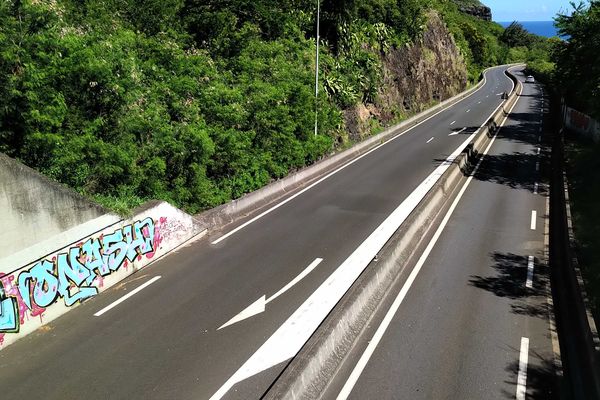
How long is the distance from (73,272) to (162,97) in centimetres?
925

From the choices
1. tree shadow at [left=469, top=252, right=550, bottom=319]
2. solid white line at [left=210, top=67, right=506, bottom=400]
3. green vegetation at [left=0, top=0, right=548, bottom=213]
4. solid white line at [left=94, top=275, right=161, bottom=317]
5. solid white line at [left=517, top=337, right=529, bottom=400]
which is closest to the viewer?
solid white line at [left=517, top=337, right=529, bottom=400]

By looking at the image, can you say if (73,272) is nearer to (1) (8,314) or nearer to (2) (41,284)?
(2) (41,284)

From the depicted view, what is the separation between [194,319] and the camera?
12.1m

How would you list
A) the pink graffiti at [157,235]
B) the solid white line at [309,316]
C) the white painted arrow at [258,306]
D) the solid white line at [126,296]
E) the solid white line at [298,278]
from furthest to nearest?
the pink graffiti at [157,235]
the solid white line at [298,278]
the solid white line at [126,296]
the white painted arrow at [258,306]
the solid white line at [309,316]

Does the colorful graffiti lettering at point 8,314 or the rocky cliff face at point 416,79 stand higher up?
the rocky cliff face at point 416,79

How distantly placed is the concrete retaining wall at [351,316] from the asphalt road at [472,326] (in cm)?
39

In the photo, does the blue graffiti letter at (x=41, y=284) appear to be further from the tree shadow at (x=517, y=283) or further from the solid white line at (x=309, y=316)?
the tree shadow at (x=517, y=283)

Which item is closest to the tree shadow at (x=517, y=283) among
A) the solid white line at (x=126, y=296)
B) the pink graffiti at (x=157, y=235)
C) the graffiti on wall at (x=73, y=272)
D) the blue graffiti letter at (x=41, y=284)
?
the solid white line at (x=126, y=296)

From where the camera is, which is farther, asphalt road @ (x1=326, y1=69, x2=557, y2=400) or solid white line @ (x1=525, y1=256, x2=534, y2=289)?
solid white line @ (x1=525, y1=256, x2=534, y2=289)

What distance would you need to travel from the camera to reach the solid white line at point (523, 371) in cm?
923

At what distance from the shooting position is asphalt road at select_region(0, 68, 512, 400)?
9.62 meters

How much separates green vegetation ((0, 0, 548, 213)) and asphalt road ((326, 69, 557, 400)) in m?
8.94

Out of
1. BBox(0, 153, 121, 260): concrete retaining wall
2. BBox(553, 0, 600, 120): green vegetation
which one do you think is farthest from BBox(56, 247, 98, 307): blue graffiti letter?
BBox(553, 0, 600, 120): green vegetation

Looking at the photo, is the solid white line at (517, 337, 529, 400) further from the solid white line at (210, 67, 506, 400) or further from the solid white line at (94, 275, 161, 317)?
the solid white line at (94, 275, 161, 317)
